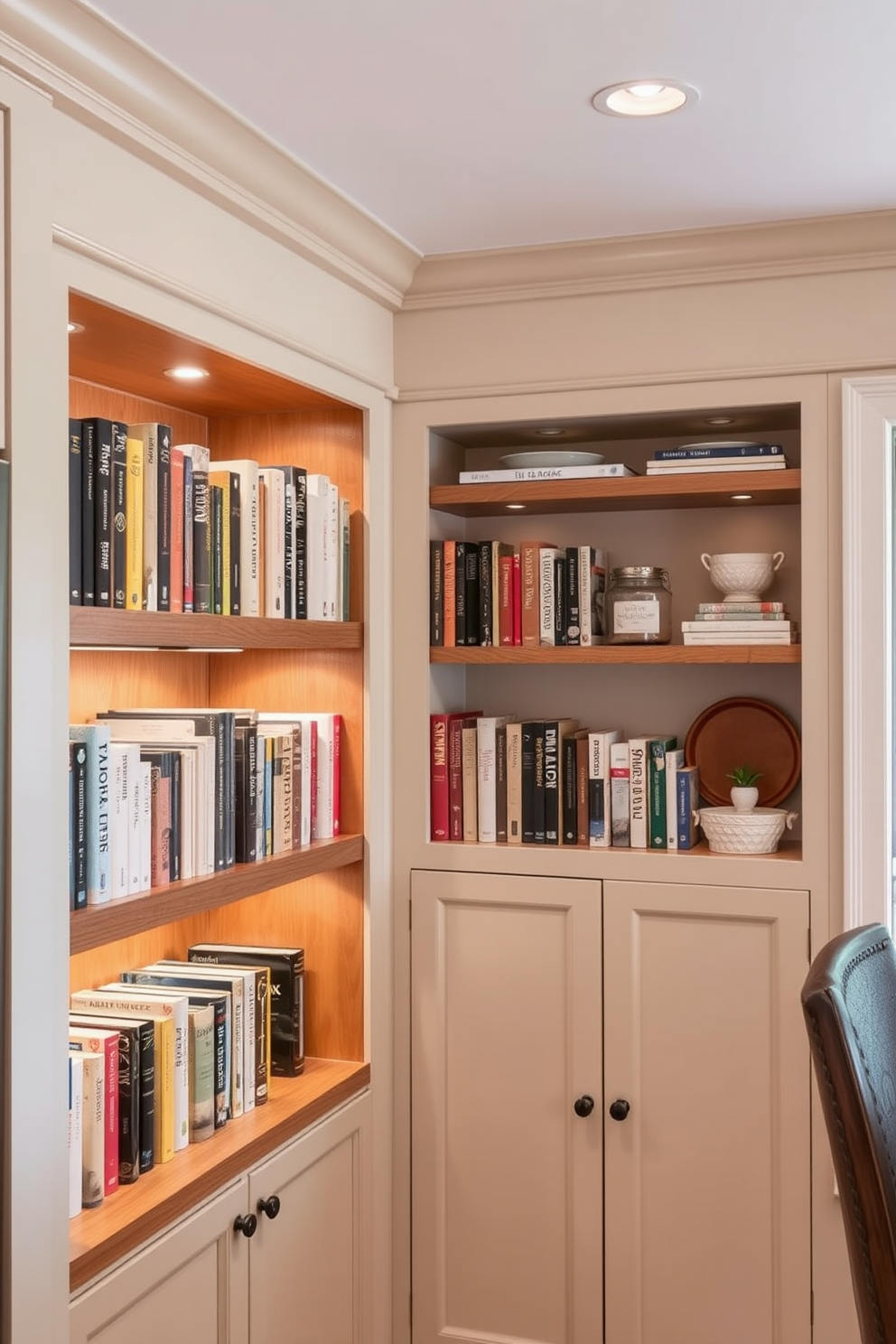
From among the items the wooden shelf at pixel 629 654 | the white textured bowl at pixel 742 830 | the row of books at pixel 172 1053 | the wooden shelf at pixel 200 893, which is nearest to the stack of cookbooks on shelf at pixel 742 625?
the wooden shelf at pixel 629 654

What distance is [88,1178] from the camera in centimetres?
202

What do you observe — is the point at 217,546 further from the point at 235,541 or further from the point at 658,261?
the point at 658,261

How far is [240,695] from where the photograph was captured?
2.92 meters

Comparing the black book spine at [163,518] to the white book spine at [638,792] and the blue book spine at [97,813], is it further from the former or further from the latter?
the white book spine at [638,792]

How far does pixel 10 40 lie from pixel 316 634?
4.13ft

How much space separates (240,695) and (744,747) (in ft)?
3.84

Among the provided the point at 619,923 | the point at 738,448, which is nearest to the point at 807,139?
the point at 738,448

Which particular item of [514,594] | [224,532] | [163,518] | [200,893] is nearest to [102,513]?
[163,518]

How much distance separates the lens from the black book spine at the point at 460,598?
2949 millimetres

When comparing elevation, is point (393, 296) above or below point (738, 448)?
above

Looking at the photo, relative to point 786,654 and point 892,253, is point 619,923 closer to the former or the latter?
point 786,654

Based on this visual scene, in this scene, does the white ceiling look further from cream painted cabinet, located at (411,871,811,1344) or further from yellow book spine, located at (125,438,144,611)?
cream painted cabinet, located at (411,871,811,1344)

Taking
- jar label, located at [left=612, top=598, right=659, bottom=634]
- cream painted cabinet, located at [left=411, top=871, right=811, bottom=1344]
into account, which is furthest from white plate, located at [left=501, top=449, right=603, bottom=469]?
cream painted cabinet, located at [left=411, top=871, right=811, bottom=1344]

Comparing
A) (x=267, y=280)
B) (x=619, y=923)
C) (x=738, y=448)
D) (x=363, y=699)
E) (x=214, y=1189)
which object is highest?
(x=267, y=280)
